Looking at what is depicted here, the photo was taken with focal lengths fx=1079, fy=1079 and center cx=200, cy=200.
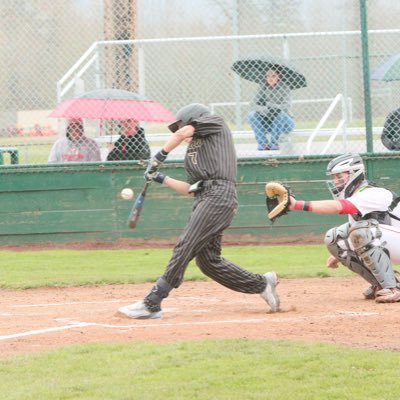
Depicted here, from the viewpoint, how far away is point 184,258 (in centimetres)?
785

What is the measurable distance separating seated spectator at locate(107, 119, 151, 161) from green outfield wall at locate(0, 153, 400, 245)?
16cm

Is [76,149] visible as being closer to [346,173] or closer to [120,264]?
[120,264]

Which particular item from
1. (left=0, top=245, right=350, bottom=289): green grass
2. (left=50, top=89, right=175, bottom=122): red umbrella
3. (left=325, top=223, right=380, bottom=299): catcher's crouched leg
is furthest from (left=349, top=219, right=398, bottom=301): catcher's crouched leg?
(left=50, top=89, right=175, bottom=122): red umbrella

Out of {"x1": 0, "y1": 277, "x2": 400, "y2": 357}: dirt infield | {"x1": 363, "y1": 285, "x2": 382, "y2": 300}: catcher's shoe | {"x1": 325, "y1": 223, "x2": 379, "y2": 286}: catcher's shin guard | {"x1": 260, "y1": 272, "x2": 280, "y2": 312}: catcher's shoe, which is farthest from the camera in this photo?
{"x1": 363, "y1": 285, "x2": 382, "y2": 300}: catcher's shoe

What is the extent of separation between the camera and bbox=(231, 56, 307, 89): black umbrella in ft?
45.3

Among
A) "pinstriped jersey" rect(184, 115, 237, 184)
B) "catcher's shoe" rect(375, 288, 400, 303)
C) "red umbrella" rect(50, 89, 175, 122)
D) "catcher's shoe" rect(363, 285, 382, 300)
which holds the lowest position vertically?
"catcher's shoe" rect(363, 285, 382, 300)

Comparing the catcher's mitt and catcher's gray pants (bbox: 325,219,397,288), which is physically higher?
the catcher's mitt

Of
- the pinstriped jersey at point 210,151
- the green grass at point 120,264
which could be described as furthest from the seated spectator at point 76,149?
the pinstriped jersey at point 210,151

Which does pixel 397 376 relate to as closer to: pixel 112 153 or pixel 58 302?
pixel 58 302

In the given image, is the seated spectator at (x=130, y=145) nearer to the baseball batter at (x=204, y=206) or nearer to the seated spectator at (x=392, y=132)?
the seated spectator at (x=392, y=132)

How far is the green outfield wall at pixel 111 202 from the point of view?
540 inches

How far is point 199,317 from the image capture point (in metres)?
8.12

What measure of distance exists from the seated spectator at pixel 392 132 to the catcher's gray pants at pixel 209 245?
19.5 feet

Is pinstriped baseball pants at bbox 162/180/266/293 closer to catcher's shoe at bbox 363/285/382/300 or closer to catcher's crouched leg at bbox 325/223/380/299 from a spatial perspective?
catcher's crouched leg at bbox 325/223/380/299
